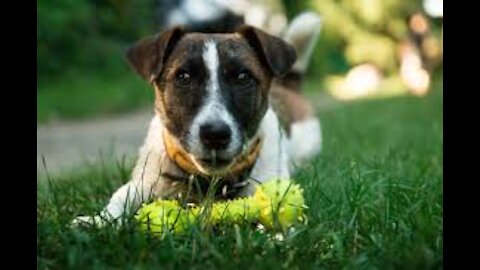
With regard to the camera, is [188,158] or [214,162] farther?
[188,158]

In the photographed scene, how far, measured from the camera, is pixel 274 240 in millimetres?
3209

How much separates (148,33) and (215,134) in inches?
630

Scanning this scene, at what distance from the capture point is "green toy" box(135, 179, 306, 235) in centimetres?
339

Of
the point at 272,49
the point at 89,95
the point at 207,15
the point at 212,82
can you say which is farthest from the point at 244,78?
the point at 89,95

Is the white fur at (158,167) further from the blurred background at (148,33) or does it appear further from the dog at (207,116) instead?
the blurred background at (148,33)

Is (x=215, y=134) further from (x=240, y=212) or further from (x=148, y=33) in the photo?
(x=148, y=33)

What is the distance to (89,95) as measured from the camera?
16062mm

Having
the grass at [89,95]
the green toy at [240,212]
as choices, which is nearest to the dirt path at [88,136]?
the grass at [89,95]

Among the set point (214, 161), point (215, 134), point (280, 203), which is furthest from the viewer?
point (214, 161)

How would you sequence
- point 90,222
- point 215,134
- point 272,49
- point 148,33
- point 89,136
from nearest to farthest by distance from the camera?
point 90,222, point 215,134, point 272,49, point 89,136, point 148,33

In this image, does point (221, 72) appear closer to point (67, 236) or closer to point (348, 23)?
point (67, 236)

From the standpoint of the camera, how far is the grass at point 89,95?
1484 cm

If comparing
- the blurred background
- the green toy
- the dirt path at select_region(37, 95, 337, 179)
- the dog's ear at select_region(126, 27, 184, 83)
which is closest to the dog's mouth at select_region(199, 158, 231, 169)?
the green toy

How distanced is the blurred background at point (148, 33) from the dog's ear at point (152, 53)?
3477mm
